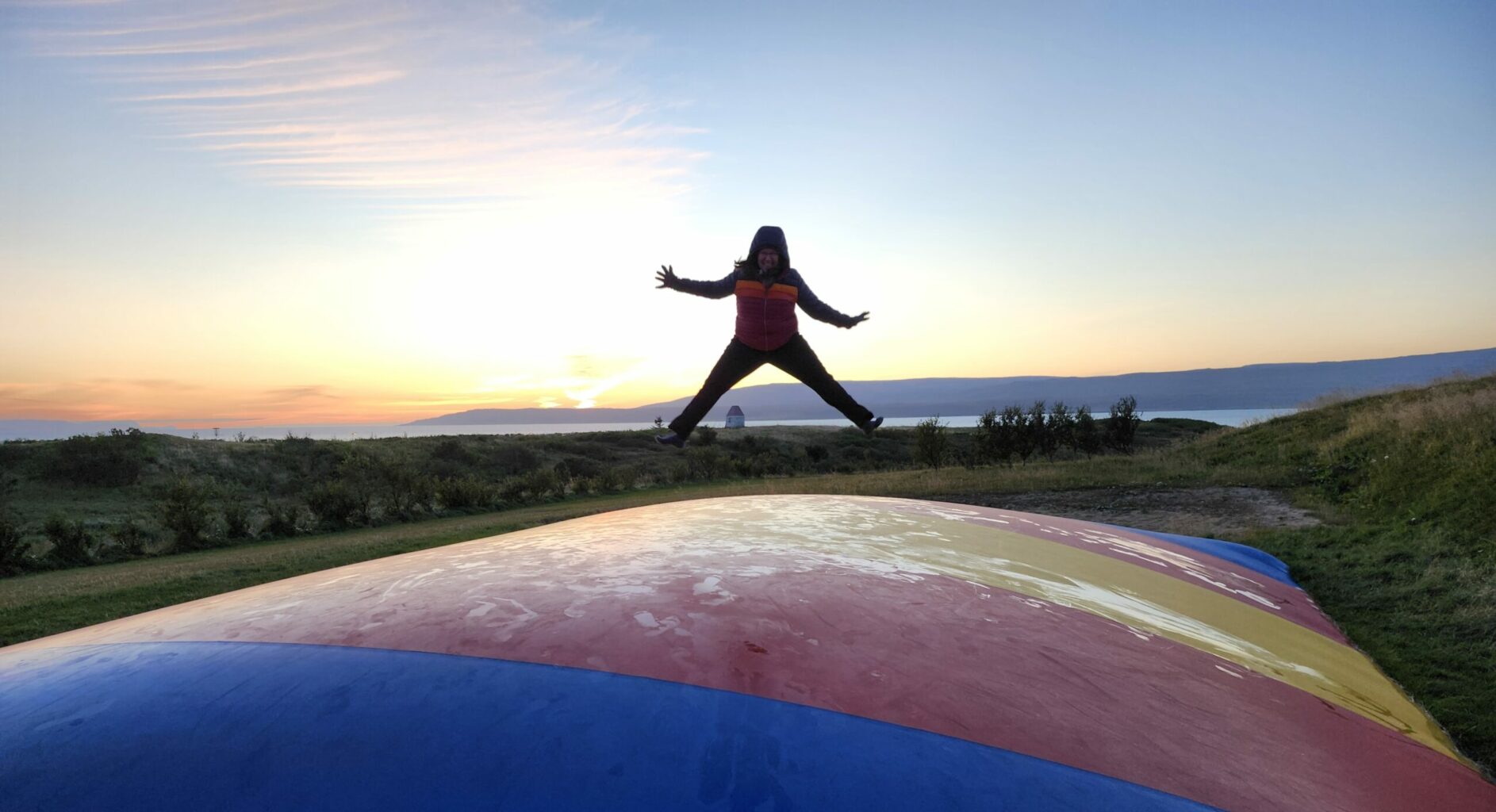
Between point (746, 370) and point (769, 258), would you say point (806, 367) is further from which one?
point (769, 258)

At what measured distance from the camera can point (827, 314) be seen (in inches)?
171

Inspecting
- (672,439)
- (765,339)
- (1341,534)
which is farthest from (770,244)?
(1341,534)

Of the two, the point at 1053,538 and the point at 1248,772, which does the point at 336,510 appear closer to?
the point at 1053,538

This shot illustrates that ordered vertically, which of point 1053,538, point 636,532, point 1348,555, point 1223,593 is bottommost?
point 1348,555

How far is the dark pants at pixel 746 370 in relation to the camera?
393 centimetres

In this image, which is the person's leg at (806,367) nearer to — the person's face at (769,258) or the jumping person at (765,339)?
the jumping person at (765,339)

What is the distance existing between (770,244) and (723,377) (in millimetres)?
765

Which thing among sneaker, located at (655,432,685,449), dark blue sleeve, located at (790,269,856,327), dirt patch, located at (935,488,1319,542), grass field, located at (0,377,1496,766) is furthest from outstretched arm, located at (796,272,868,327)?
dirt patch, located at (935,488,1319,542)

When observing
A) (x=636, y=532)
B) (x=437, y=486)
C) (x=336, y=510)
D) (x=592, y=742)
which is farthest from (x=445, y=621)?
(x=437, y=486)

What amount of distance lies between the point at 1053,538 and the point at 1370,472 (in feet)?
41.0

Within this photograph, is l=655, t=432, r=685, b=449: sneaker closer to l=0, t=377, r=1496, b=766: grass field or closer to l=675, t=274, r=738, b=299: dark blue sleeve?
l=675, t=274, r=738, b=299: dark blue sleeve

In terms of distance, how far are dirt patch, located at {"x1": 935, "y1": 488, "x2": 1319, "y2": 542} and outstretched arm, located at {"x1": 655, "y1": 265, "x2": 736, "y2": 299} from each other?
30.1 ft

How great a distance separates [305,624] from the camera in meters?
2.23

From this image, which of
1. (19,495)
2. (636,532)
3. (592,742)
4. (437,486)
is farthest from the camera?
(19,495)
